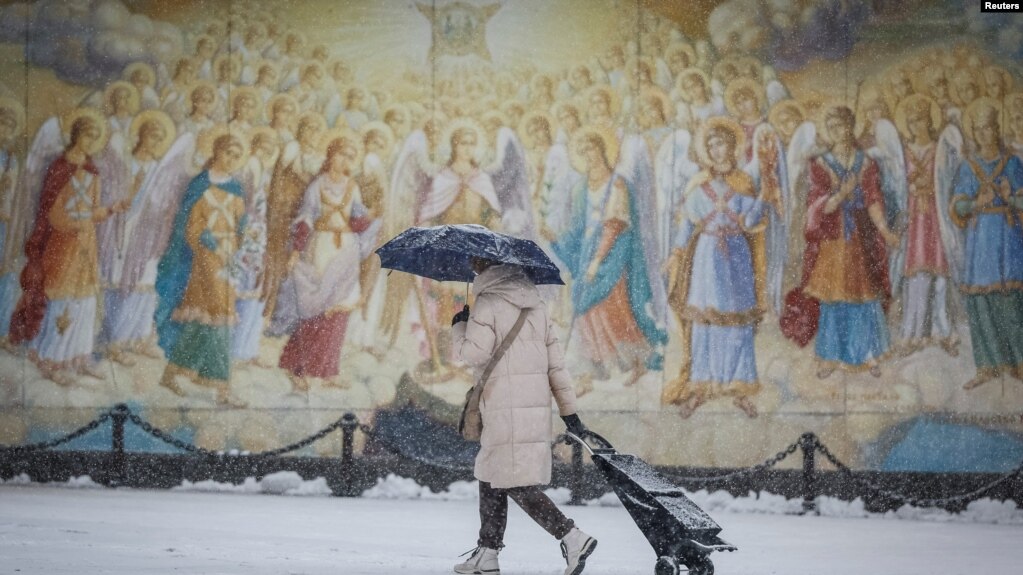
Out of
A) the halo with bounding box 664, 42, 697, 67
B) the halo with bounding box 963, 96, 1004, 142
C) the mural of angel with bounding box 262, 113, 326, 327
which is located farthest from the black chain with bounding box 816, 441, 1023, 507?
the mural of angel with bounding box 262, 113, 326, 327

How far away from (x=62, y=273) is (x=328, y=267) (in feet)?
8.56

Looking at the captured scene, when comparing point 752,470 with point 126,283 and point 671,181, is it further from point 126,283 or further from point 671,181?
point 126,283

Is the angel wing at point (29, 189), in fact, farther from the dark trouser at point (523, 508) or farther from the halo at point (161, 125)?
the dark trouser at point (523, 508)

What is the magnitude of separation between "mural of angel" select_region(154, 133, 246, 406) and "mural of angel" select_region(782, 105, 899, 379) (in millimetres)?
5300

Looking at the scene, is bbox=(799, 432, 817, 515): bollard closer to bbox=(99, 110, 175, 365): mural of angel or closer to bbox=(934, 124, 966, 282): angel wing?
bbox=(934, 124, 966, 282): angel wing

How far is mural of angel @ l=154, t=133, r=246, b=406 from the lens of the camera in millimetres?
12117

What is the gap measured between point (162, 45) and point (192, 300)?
2497 millimetres

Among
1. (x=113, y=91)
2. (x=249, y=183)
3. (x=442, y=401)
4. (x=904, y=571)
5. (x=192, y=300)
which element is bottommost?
(x=904, y=571)

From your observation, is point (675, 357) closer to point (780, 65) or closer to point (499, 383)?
point (780, 65)

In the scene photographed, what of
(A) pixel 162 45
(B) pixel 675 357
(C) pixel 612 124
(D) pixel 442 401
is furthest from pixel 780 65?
(A) pixel 162 45

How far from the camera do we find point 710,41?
11922 millimetres

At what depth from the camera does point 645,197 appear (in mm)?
11961

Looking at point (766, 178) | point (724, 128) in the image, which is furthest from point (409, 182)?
point (766, 178)

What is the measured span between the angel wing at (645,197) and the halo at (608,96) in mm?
278
